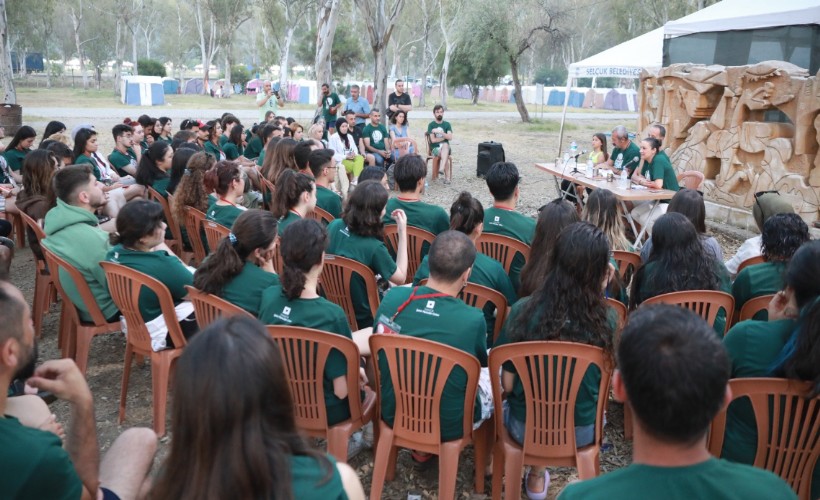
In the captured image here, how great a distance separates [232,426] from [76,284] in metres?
2.93

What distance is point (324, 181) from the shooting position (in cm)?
606

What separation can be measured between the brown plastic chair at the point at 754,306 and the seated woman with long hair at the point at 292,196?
2.96m

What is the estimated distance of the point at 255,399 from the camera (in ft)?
4.68

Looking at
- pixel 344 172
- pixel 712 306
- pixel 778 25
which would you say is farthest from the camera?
pixel 344 172

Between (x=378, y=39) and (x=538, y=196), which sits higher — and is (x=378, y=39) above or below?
above

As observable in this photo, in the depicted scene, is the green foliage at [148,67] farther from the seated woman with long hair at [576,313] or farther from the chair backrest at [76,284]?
the seated woman with long hair at [576,313]

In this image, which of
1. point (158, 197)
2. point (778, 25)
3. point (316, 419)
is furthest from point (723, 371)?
point (778, 25)

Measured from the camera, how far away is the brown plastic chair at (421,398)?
2.66 meters

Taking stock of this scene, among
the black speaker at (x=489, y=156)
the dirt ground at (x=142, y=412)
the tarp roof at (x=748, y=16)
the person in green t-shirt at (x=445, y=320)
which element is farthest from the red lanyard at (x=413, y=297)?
the black speaker at (x=489, y=156)

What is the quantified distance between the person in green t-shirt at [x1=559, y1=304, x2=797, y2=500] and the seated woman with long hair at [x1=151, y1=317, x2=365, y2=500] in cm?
68

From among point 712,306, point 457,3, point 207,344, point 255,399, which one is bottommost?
point 712,306

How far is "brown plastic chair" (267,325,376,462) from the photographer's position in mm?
2766

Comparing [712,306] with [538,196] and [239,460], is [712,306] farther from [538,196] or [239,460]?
[538,196]

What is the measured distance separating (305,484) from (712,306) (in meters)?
2.68
